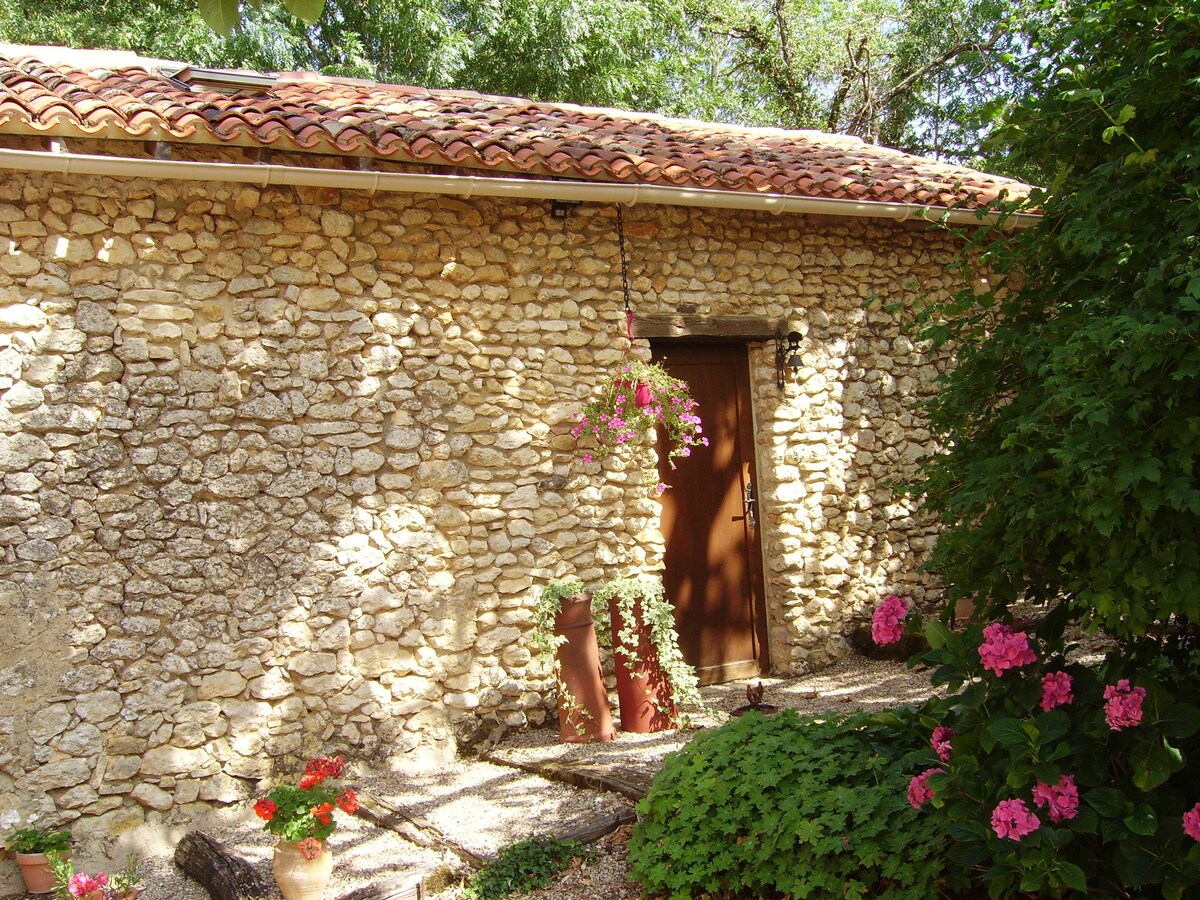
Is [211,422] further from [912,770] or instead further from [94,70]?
[912,770]

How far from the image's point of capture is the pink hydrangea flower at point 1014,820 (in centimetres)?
276

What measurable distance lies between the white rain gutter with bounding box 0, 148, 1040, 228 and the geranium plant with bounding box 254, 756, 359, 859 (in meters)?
2.66

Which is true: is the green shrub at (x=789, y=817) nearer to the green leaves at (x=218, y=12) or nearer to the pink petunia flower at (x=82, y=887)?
the pink petunia flower at (x=82, y=887)

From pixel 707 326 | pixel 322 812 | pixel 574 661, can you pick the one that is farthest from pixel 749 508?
pixel 322 812

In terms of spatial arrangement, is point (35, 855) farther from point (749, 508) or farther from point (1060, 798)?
point (749, 508)

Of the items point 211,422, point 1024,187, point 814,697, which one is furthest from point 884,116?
point 211,422

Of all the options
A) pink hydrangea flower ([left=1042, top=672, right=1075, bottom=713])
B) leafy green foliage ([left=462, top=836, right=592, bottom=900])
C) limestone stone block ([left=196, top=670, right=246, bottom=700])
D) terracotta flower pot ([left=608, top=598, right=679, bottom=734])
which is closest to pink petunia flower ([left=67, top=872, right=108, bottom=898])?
limestone stone block ([left=196, top=670, right=246, bottom=700])

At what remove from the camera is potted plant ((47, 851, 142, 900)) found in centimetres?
368

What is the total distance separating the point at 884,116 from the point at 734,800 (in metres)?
15.3

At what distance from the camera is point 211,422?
4.86m

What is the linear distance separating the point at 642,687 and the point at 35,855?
9.29 feet

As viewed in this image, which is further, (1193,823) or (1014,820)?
(1014,820)

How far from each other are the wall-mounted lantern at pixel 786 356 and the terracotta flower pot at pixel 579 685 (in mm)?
2037

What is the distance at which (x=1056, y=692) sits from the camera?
2926mm
